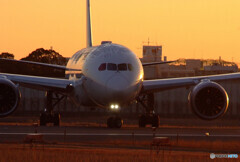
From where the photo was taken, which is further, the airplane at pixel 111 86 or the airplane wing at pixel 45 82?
the airplane wing at pixel 45 82

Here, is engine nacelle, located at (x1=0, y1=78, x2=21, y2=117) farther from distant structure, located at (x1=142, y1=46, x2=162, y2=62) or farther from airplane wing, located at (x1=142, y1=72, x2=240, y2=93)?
distant structure, located at (x1=142, y1=46, x2=162, y2=62)

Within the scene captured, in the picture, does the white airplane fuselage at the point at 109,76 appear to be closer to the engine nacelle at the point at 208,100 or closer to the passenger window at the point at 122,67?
the passenger window at the point at 122,67

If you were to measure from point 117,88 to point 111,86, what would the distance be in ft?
1.22

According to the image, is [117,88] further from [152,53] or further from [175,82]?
[152,53]

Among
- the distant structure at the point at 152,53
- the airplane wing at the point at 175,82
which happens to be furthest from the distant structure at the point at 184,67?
the airplane wing at the point at 175,82

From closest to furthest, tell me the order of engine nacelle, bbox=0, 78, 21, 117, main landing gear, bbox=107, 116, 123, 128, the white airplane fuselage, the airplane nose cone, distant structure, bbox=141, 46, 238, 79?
the airplane nose cone < the white airplane fuselage < engine nacelle, bbox=0, 78, 21, 117 < main landing gear, bbox=107, 116, 123, 128 < distant structure, bbox=141, 46, 238, 79

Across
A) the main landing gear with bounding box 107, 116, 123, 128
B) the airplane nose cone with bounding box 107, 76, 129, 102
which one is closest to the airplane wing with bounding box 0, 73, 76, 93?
the main landing gear with bounding box 107, 116, 123, 128

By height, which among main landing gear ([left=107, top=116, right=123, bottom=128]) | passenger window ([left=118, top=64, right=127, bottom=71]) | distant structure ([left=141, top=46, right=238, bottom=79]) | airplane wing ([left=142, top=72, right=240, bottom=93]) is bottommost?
main landing gear ([left=107, top=116, right=123, bottom=128])

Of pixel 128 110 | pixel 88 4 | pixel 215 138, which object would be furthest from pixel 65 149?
pixel 128 110

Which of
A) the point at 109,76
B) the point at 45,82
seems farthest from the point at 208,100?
the point at 45,82

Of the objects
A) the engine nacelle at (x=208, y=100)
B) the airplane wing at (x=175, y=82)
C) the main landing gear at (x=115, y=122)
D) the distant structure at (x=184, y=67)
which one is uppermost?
the distant structure at (x=184, y=67)

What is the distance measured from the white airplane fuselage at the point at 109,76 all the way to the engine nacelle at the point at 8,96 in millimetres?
3531

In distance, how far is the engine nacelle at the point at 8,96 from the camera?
38500 millimetres

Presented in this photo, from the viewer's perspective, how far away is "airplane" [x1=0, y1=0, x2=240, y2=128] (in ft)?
121
